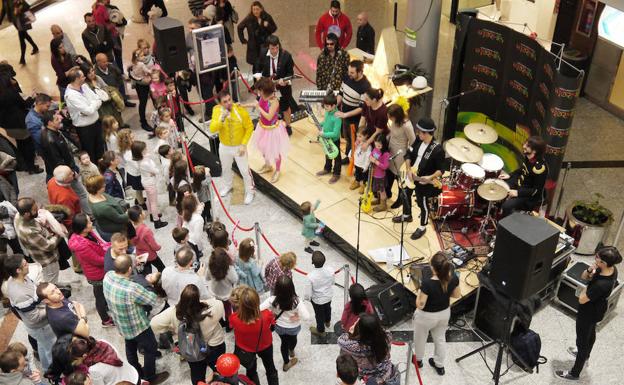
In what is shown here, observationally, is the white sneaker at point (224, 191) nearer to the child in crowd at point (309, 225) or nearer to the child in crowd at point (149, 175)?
the child in crowd at point (149, 175)

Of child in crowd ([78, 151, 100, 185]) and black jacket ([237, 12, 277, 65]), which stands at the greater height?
black jacket ([237, 12, 277, 65])

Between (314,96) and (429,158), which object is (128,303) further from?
(314,96)

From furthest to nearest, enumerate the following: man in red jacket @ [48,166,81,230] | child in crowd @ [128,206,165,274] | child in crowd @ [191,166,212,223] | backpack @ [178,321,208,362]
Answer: child in crowd @ [191,166,212,223], man in red jacket @ [48,166,81,230], child in crowd @ [128,206,165,274], backpack @ [178,321,208,362]

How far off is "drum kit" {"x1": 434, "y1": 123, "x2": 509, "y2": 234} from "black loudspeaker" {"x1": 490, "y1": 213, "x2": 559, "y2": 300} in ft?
5.28

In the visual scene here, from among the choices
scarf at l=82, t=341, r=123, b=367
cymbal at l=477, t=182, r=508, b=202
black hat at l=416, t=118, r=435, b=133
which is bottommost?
scarf at l=82, t=341, r=123, b=367

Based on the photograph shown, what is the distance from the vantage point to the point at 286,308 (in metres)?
5.25

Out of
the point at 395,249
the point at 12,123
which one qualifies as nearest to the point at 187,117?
the point at 12,123

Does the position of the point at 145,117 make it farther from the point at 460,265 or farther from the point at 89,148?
the point at 460,265

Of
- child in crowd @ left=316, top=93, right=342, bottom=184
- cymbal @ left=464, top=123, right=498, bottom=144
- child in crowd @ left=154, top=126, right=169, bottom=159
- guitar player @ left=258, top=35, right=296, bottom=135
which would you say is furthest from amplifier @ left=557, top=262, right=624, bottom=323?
child in crowd @ left=154, top=126, right=169, bottom=159

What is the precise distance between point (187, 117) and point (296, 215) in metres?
2.96

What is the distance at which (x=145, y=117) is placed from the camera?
1027cm

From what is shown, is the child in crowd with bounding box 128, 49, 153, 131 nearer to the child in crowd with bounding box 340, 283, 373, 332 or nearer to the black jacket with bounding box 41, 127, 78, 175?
the black jacket with bounding box 41, 127, 78, 175

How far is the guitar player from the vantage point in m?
8.98

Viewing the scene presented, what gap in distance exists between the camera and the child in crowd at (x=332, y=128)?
7.79m
